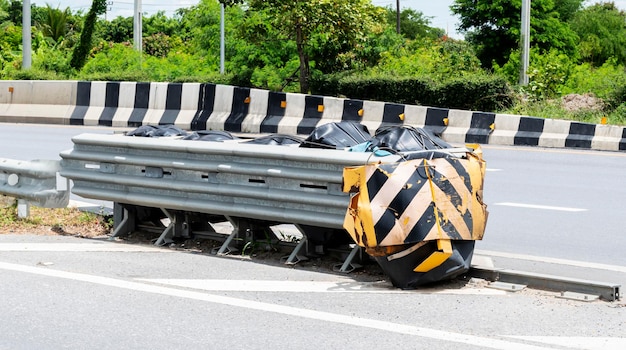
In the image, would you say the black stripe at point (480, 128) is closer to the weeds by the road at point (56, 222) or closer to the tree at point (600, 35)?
the weeds by the road at point (56, 222)

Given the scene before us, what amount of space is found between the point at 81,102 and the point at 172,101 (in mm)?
2848

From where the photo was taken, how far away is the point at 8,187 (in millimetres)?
9734

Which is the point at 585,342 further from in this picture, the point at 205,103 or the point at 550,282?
the point at 205,103

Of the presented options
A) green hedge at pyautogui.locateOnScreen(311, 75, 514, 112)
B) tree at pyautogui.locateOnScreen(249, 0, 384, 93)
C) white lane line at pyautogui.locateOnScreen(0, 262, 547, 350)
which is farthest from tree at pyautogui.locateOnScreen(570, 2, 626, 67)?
white lane line at pyautogui.locateOnScreen(0, 262, 547, 350)

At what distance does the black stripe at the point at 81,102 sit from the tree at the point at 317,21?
4167 mm

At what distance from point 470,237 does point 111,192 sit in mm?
3393

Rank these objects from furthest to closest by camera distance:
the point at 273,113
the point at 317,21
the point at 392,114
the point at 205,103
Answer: the point at 317,21 < the point at 205,103 < the point at 273,113 < the point at 392,114

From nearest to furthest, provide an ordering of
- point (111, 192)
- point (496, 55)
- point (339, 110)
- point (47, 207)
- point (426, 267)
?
point (426, 267) < point (111, 192) < point (47, 207) < point (339, 110) < point (496, 55)

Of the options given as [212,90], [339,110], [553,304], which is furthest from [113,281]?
[212,90]

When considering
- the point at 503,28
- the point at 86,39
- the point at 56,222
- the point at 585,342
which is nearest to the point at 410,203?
the point at 585,342

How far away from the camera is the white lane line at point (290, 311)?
18.7ft

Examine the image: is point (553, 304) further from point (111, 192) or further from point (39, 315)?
point (111, 192)

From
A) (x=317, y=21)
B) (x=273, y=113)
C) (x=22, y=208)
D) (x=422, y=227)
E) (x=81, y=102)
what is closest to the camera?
(x=422, y=227)

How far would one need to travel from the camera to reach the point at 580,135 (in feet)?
55.7
